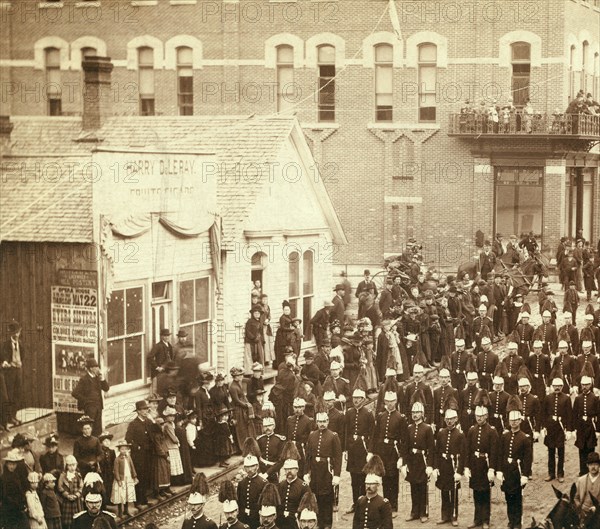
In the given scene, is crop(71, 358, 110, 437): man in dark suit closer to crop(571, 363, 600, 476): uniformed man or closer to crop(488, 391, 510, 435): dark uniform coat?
crop(488, 391, 510, 435): dark uniform coat

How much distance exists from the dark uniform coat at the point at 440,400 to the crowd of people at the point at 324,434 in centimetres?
3

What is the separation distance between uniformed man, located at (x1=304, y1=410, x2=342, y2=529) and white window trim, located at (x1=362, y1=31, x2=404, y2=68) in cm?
730

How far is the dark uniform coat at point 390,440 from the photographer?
12938 millimetres

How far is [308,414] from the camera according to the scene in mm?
13938

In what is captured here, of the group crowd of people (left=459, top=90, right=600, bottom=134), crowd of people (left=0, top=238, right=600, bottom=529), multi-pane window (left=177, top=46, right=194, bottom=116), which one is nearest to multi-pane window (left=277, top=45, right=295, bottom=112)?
multi-pane window (left=177, top=46, right=194, bottom=116)

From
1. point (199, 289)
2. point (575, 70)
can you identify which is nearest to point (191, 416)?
point (199, 289)

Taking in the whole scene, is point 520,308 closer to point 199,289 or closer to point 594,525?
point 199,289

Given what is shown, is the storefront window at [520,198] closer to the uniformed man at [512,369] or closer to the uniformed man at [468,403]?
the uniformed man at [512,369]

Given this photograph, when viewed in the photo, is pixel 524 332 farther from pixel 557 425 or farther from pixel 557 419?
pixel 557 425

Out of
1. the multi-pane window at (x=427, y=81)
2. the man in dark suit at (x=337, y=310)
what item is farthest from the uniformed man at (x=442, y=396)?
the multi-pane window at (x=427, y=81)

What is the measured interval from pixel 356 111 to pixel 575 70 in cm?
546

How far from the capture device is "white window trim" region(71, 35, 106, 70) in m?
15.3

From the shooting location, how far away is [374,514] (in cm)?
1077

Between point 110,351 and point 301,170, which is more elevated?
point 301,170
